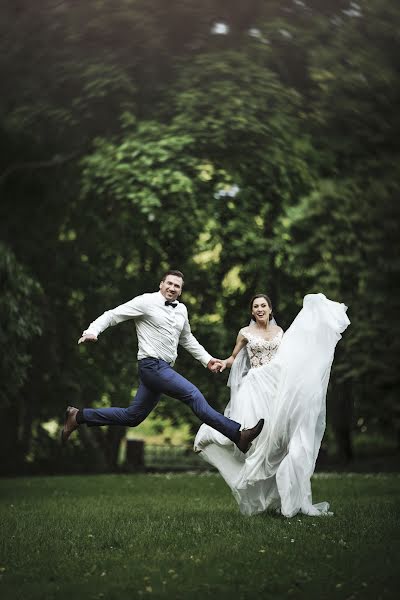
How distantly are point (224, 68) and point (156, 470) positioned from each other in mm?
8966

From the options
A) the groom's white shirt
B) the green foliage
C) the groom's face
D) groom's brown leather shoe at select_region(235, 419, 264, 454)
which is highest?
the groom's face

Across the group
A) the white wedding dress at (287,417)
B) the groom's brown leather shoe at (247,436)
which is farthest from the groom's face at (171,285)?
the groom's brown leather shoe at (247,436)

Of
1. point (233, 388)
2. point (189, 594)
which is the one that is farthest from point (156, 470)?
point (189, 594)

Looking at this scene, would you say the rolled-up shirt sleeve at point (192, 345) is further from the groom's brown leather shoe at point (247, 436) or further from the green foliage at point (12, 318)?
the green foliage at point (12, 318)

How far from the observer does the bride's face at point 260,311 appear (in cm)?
884

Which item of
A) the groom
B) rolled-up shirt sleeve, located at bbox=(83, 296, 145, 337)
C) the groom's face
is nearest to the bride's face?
the groom

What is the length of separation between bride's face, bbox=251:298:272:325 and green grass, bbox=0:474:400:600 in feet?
6.42

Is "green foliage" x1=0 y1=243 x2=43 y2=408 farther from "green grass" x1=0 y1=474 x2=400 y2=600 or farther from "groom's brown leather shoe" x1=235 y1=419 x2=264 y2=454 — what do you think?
"groom's brown leather shoe" x1=235 y1=419 x2=264 y2=454

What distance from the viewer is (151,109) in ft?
55.9

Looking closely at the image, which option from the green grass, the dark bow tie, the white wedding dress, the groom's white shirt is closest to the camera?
the green grass

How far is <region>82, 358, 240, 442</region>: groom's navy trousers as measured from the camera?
26.0 ft

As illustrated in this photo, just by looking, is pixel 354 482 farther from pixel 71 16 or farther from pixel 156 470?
pixel 71 16

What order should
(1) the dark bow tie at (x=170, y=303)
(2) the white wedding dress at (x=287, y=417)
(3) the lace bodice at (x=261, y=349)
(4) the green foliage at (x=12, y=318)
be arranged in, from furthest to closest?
(4) the green foliage at (x=12, y=318)
(3) the lace bodice at (x=261, y=349)
(1) the dark bow tie at (x=170, y=303)
(2) the white wedding dress at (x=287, y=417)

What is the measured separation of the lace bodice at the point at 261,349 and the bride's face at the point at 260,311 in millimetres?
197
